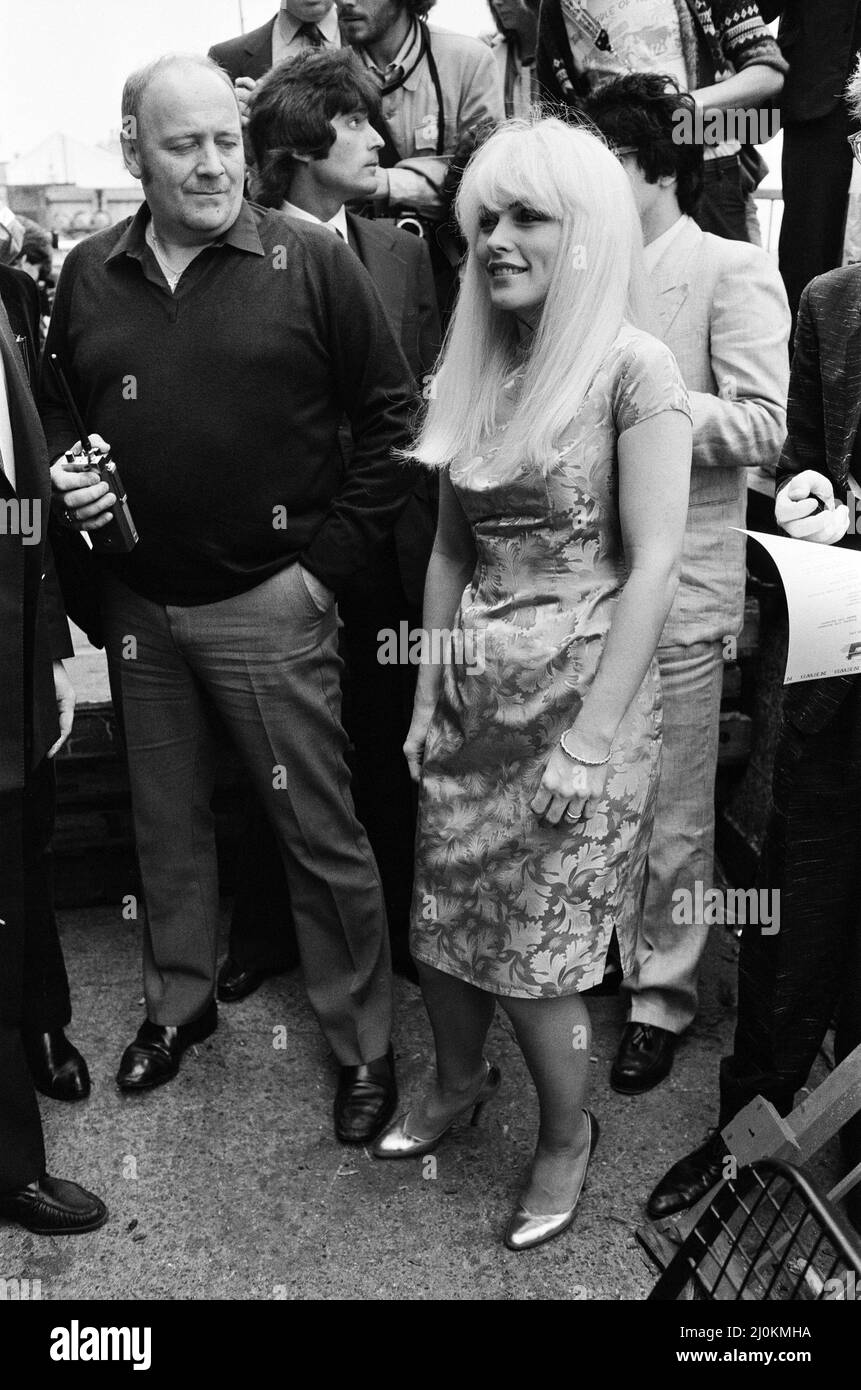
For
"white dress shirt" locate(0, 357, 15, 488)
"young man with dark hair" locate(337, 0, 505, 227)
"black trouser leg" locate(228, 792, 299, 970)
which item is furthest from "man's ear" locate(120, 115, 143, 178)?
"black trouser leg" locate(228, 792, 299, 970)

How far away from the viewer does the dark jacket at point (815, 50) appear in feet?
11.2

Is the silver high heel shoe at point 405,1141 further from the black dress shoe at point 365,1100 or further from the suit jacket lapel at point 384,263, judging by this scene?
the suit jacket lapel at point 384,263

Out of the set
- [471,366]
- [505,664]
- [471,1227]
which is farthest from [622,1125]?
[471,366]

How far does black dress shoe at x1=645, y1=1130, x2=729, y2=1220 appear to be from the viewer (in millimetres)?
2328

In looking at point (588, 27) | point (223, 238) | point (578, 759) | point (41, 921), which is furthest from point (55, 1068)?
point (588, 27)

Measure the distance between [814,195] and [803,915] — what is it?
99.0 inches

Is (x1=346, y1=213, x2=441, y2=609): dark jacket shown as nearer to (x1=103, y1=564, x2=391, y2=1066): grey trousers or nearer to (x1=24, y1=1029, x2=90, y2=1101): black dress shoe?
(x1=103, y1=564, x2=391, y2=1066): grey trousers

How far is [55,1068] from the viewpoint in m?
2.76

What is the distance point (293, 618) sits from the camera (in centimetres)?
250

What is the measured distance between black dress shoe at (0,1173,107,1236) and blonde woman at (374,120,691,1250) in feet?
2.58

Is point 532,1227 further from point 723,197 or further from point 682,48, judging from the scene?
point 682,48

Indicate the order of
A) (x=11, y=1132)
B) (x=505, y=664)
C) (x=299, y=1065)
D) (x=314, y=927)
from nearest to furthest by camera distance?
(x=505, y=664), (x=11, y=1132), (x=314, y=927), (x=299, y=1065)
